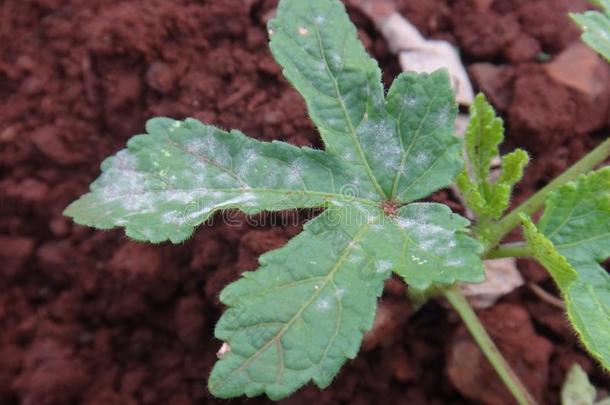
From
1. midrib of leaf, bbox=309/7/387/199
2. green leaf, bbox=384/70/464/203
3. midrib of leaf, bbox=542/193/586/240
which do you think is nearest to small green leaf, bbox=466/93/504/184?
green leaf, bbox=384/70/464/203

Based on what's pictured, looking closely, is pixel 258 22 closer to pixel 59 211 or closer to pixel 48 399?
pixel 59 211

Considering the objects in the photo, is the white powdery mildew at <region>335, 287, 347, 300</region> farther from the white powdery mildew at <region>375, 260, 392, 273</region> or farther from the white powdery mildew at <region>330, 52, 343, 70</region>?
the white powdery mildew at <region>330, 52, 343, 70</region>

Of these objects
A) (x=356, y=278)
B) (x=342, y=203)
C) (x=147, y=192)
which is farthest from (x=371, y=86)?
(x=147, y=192)

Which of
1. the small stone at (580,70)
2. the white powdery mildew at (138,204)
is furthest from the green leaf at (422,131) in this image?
the small stone at (580,70)

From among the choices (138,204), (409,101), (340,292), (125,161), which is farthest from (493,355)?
(125,161)

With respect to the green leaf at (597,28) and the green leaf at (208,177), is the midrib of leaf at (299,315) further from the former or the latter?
the green leaf at (597,28)
